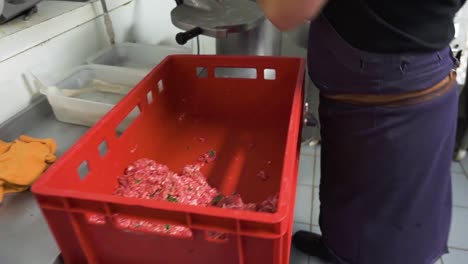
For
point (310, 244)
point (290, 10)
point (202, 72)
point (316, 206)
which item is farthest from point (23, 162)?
point (316, 206)

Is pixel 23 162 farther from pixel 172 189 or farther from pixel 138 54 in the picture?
pixel 138 54

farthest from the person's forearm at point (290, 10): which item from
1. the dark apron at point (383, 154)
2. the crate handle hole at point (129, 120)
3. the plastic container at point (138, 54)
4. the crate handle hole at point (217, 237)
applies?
the plastic container at point (138, 54)

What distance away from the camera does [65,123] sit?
3.34ft

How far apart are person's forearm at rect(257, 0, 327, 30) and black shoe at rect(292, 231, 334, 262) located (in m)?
0.85

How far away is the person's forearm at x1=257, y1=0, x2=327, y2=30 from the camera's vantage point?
50cm

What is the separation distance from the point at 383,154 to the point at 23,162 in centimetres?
78

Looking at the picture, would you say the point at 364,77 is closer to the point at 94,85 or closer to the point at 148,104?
the point at 148,104

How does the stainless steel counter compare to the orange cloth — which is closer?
the stainless steel counter

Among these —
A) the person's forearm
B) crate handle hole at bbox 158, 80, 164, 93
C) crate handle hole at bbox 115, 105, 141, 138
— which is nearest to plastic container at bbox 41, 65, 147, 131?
crate handle hole at bbox 115, 105, 141, 138

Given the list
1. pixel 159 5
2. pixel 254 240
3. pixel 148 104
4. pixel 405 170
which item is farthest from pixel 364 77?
pixel 159 5

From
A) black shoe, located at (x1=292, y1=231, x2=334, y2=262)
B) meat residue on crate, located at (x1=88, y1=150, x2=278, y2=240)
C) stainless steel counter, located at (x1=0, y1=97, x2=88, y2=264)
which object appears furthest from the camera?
black shoe, located at (x1=292, y1=231, x2=334, y2=262)

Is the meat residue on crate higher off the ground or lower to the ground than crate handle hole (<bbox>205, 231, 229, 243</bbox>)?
lower

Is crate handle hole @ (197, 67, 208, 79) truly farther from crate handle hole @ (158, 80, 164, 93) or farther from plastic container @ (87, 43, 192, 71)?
plastic container @ (87, 43, 192, 71)

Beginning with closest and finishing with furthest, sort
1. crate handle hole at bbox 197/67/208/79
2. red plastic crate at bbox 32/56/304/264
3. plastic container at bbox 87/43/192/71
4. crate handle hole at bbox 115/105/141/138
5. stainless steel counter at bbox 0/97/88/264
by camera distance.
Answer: red plastic crate at bbox 32/56/304/264 → stainless steel counter at bbox 0/97/88/264 → crate handle hole at bbox 115/105/141/138 → crate handle hole at bbox 197/67/208/79 → plastic container at bbox 87/43/192/71
